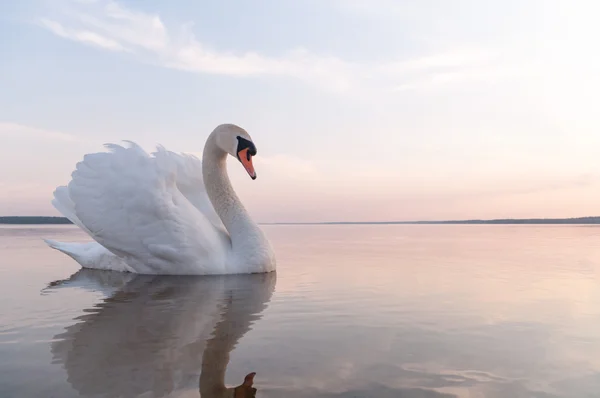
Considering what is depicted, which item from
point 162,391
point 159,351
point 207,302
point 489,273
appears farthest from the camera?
point 489,273

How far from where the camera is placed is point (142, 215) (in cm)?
759

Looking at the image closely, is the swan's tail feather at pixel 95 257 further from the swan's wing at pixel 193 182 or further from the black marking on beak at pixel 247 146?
the black marking on beak at pixel 247 146

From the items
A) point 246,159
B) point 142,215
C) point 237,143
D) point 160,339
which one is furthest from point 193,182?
point 160,339

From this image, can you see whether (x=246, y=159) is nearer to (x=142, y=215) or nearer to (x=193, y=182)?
(x=193, y=182)

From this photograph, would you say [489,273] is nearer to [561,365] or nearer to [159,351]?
[561,365]

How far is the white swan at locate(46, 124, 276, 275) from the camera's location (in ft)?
24.9

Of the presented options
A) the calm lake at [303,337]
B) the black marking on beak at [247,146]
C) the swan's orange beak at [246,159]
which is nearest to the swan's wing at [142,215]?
the calm lake at [303,337]

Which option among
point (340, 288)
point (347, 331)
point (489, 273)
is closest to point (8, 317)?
point (347, 331)

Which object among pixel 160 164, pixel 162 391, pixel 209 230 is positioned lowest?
pixel 162 391

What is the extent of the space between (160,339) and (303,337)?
1122 millimetres

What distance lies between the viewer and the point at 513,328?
4.61 m

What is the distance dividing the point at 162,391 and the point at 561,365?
2566 mm

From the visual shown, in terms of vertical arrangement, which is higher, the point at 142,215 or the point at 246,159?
the point at 246,159

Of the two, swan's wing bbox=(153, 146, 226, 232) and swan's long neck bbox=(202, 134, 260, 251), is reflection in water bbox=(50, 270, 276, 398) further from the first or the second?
swan's wing bbox=(153, 146, 226, 232)
